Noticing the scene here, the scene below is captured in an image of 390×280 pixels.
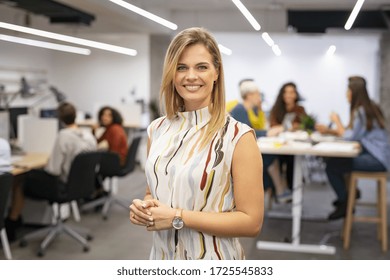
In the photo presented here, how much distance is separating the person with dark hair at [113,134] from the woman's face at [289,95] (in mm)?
1558

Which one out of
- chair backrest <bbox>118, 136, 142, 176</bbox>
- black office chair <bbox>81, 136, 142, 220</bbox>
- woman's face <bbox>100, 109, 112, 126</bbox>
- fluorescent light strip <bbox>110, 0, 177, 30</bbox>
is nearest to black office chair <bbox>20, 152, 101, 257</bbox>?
black office chair <bbox>81, 136, 142, 220</bbox>

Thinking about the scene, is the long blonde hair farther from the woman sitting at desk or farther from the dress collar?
the woman sitting at desk

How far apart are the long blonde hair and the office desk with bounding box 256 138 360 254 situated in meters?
2.25

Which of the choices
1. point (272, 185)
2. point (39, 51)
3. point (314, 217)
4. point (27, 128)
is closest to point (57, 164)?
point (27, 128)

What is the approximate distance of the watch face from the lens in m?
1.31

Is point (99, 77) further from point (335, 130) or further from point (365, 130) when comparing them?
point (365, 130)

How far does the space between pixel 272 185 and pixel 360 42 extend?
3.78m

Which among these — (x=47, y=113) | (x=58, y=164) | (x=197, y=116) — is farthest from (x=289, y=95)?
(x=47, y=113)

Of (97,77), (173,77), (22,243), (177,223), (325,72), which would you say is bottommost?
(22,243)

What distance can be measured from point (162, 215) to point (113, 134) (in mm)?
3865

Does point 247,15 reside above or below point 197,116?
above

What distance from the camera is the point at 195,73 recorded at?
1299 mm

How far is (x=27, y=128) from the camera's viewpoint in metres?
4.86
